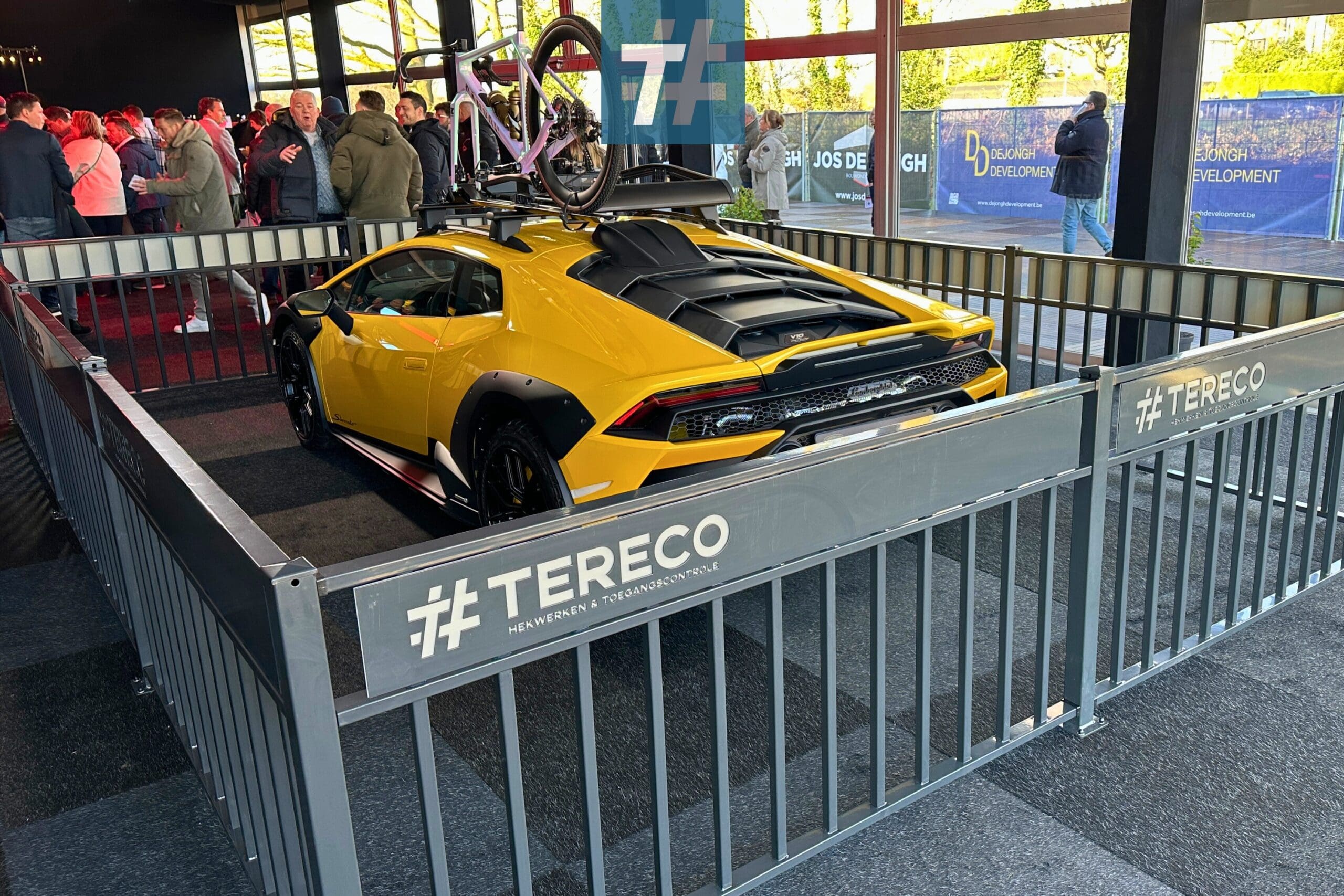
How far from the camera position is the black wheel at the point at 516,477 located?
4.13 m

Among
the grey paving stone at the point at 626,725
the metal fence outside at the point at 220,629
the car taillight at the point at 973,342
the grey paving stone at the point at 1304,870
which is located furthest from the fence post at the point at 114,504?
the grey paving stone at the point at 1304,870

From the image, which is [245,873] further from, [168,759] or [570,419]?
[570,419]

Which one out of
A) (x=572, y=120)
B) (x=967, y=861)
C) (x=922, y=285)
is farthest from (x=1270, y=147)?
(x=967, y=861)

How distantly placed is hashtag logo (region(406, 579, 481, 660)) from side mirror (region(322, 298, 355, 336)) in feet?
13.7

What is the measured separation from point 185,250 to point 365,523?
4343mm

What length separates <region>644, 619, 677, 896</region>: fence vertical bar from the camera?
2.21 m

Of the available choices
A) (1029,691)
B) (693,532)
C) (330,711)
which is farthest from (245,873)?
(1029,691)

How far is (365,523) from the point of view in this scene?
18.1ft

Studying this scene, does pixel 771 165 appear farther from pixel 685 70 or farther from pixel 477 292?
pixel 477 292

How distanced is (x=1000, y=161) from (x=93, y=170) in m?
9.62

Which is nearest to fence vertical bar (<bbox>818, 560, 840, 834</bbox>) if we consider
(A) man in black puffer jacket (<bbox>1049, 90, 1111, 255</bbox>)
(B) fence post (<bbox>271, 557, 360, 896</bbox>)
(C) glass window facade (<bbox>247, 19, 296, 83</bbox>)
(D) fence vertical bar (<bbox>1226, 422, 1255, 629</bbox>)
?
(B) fence post (<bbox>271, 557, 360, 896</bbox>)

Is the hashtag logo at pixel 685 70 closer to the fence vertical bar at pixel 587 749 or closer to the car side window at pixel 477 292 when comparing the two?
the car side window at pixel 477 292

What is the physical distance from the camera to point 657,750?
222 cm

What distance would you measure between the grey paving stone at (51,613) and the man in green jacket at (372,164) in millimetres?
5667
